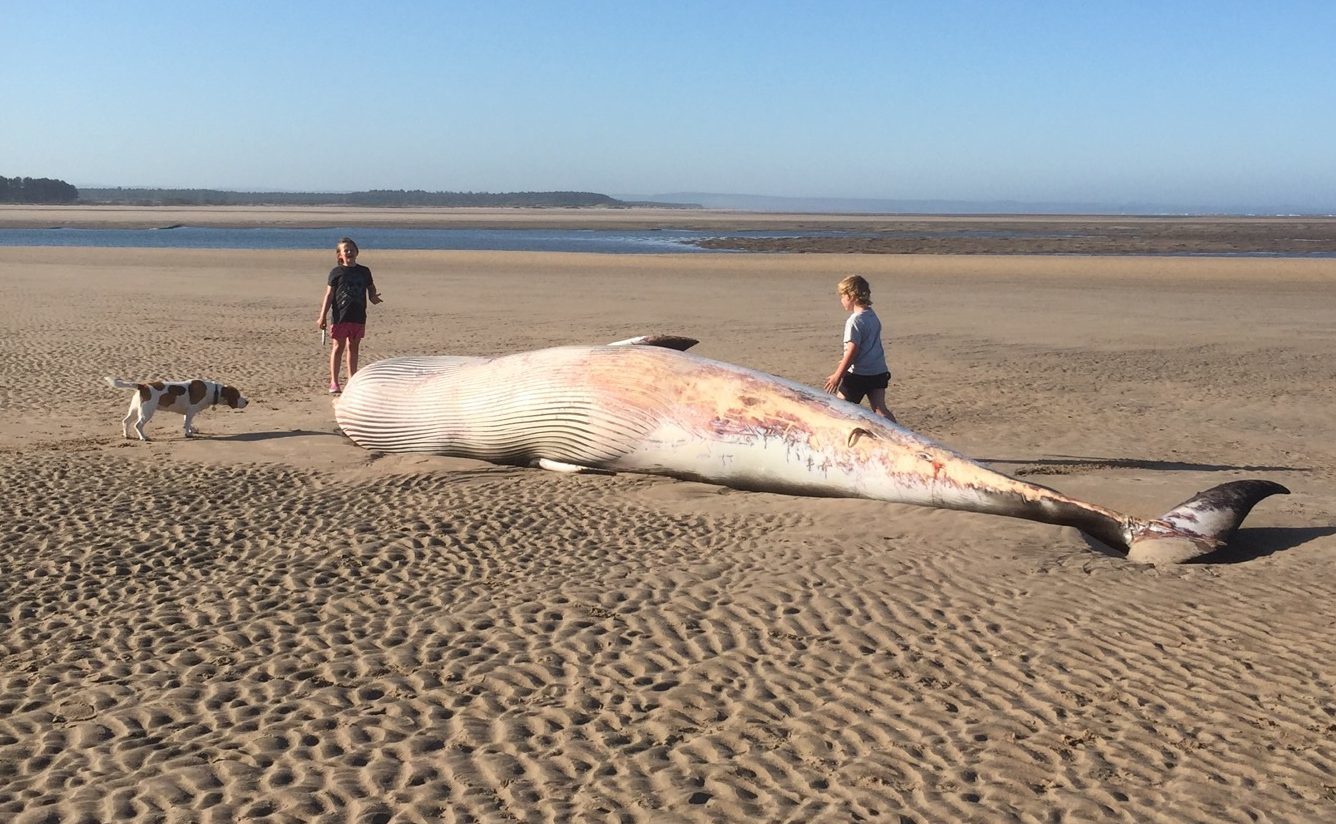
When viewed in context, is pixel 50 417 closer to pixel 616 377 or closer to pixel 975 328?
pixel 616 377

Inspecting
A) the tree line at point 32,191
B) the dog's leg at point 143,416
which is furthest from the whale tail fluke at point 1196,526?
the tree line at point 32,191

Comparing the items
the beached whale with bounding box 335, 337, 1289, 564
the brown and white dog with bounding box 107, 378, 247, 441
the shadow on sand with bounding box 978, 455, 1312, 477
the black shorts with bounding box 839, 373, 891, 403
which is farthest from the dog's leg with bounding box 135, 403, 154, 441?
A: the shadow on sand with bounding box 978, 455, 1312, 477

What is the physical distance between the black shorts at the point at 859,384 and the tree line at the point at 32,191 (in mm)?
136363

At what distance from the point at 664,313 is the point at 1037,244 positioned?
41928mm

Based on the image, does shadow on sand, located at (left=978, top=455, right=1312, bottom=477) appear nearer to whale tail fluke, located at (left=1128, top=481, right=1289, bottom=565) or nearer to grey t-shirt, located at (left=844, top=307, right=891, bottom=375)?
grey t-shirt, located at (left=844, top=307, right=891, bottom=375)

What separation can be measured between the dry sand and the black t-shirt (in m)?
1.01

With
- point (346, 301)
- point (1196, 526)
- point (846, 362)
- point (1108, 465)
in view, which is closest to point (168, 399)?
point (346, 301)

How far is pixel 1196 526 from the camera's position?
7.71 metres

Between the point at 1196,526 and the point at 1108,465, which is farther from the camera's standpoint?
the point at 1108,465

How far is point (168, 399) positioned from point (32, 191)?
138m

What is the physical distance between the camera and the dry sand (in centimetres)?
470

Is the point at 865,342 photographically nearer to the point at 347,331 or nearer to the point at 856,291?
the point at 856,291

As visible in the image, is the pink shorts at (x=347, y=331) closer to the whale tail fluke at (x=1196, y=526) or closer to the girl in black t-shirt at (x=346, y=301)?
the girl in black t-shirt at (x=346, y=301)

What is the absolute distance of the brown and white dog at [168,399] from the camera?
35.6 feet
